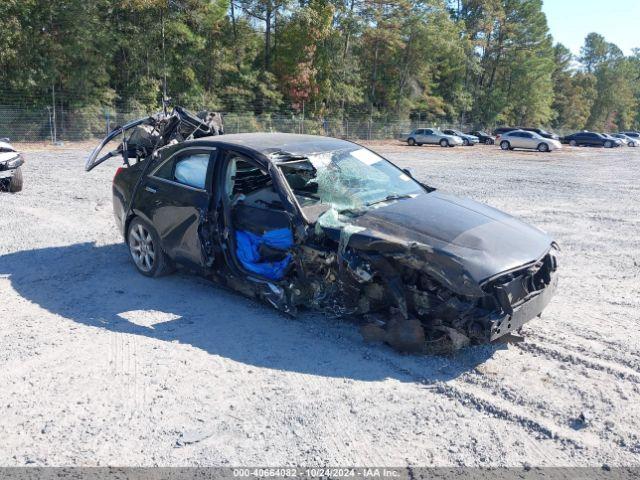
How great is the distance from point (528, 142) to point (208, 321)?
36.9m

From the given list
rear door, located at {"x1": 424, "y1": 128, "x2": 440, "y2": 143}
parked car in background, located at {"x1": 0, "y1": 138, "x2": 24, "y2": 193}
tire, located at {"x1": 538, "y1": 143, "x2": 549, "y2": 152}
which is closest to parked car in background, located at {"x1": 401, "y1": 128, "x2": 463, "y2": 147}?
rear door, located at {"x1": 424, "y1": 128, "x2": 440, "y2": 143}

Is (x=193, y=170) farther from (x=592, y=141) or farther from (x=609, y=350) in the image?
(x=592, y=141)

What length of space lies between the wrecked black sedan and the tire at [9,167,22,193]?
220 inches

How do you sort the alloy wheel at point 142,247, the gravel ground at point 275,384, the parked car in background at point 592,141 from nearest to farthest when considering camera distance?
the gravel ground at point 275,384 → the alloy wheel at point 142,247 → the parked car in background at point 592,141

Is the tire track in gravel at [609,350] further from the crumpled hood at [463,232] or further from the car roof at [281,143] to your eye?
the car roof at [281,143]

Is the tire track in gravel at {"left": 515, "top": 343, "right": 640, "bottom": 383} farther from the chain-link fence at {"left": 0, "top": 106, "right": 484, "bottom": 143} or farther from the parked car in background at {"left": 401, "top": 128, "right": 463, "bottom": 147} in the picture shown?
the parked car in background at {"left": 401, "top": 128, "right": 463, "bottom": 147}

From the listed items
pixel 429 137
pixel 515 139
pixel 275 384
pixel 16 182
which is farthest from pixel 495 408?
pixel 429 137

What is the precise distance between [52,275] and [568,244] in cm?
661

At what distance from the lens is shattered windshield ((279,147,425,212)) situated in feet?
16.3

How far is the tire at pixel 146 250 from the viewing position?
19.2ft

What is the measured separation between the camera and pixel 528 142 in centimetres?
3791

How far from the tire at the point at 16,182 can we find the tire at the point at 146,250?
5.77 meters

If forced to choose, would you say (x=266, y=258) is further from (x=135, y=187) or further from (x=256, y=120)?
(x=256, y=120)

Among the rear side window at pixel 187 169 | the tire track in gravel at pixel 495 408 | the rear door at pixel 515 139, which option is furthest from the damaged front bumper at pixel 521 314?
the rear door at pixel 515 139
